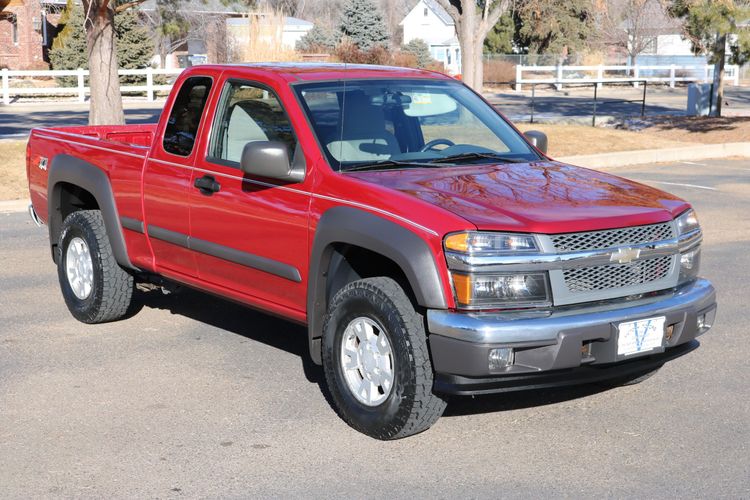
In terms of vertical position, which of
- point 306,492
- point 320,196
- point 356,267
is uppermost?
point 320,196

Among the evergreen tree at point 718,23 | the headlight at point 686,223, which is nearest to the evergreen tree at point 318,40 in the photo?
the evergreen tree at point 718,23

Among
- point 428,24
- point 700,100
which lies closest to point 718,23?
point 700,100

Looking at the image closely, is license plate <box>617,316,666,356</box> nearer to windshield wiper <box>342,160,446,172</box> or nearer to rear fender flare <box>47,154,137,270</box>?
windshield wiper <box>342,160,446,172</box>

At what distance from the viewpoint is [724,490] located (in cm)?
480

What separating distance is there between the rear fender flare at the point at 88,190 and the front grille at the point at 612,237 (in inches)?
134

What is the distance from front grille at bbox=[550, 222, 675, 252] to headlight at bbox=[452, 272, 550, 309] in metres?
0.19

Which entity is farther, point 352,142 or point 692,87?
point 692,87

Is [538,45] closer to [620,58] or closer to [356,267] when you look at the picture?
[620,58]

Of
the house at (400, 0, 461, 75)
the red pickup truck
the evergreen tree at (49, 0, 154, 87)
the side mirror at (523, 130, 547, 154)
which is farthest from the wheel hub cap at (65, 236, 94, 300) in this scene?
the house at (400, 0, 461, 75)

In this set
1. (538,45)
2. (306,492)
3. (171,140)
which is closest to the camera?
(306,492)

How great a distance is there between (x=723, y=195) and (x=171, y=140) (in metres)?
10.3

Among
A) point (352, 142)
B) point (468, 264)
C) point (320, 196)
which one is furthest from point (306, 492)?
point (352, 142)

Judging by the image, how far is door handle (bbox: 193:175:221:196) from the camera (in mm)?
6430

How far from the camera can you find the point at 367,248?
17.6ft
